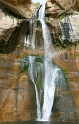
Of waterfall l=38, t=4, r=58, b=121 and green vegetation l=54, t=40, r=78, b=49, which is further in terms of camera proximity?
green vegetation l=54, t=40, r=78, b=49

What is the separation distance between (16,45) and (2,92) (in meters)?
3.15

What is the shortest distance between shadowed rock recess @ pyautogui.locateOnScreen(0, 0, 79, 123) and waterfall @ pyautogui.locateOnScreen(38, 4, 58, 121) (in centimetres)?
23

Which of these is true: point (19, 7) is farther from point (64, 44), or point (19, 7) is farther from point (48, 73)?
point (48, 73)

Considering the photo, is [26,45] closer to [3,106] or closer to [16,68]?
[16,68]

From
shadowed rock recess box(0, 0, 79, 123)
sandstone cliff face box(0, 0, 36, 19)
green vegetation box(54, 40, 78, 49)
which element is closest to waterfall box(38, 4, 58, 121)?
shadowed rock recess box(0, 0, 79, 123)

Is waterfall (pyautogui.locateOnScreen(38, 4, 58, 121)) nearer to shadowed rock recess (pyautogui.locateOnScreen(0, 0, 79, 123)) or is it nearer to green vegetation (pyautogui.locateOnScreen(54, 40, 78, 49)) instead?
shadowed rock recess (pyautogui.locateOnScreen(0, 0, 79, 123))

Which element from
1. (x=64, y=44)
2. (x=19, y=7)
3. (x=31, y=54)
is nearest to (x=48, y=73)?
(x=31, y=54)

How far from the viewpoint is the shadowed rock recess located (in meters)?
16.2

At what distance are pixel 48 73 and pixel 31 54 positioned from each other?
1.55m

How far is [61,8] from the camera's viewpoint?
1903 centimetres

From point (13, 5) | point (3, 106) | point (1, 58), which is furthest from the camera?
point (13, 5)

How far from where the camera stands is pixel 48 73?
17.3 meters

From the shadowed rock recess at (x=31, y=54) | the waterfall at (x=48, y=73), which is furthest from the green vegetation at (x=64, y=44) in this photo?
the waterfall at (x=48, y=73)

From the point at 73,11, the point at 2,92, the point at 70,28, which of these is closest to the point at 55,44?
the point at 70,28
